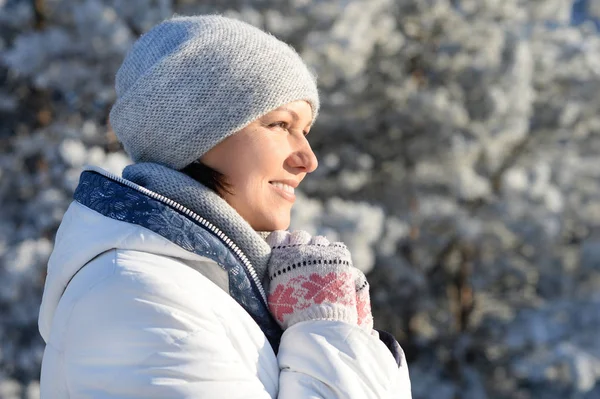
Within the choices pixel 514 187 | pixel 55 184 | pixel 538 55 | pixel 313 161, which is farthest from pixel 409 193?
pixel 313 161

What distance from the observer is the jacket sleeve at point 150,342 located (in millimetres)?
1257

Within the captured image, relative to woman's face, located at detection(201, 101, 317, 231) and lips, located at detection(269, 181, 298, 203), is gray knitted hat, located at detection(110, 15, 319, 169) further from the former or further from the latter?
lips, located at detection(269, 181, 298, 203)

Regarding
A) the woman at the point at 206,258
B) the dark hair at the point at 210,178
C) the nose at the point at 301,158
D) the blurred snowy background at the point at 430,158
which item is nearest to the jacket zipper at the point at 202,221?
the woman at the point at 206,258

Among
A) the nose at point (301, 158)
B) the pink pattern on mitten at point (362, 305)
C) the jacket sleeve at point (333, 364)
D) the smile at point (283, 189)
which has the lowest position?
the pink pattern on mitten at point (362, 305)

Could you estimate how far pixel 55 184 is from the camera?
6.46 meters

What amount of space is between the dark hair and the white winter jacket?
0.74ft

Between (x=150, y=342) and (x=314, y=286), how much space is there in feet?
1.11

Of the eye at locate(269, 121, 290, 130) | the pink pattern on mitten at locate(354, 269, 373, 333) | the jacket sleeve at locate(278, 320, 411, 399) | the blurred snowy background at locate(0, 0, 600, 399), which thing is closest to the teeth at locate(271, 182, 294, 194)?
the eye at locate(269, 121, 290, 130)

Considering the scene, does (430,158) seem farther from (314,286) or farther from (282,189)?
(314,286)

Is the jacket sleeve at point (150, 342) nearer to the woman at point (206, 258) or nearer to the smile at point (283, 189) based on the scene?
the woman at point (206, 258)

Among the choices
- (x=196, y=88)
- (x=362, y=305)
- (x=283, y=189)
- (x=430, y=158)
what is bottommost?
(x=430, y=158)

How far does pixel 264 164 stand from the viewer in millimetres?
1637

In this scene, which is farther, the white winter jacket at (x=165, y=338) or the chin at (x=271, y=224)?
the chin at (x=271, y=224)

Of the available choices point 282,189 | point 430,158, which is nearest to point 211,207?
point 282,189
